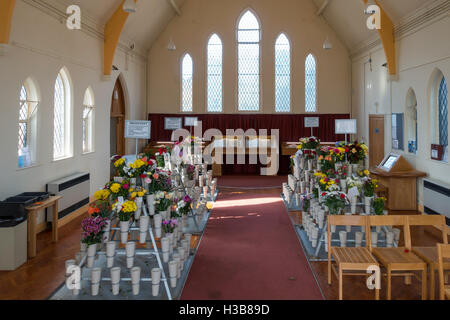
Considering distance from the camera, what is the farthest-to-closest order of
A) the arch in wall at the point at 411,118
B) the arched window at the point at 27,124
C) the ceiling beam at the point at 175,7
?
1. the ceiling beam at the point at 175,7
2. the arch in wall at the point at 411,118
3. the arched window at the point at 27,124

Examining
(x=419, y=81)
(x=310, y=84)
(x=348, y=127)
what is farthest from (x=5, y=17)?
(x=310, y=84)

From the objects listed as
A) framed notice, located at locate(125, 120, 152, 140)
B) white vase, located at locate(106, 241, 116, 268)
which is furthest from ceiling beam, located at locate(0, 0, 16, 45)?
white vase, located at locate(106, 241, 116, 268)

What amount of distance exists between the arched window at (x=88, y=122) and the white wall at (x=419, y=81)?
8.33 meters

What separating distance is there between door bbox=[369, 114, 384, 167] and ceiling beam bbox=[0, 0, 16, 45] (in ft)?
33.9

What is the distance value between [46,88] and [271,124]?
32.1ft

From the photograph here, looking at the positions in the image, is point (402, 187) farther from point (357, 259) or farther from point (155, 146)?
point (155, 146)

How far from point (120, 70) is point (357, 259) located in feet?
34.5

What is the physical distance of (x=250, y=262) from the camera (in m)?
5.97

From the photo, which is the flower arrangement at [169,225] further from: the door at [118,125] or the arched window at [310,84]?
the arched window at [310,84]

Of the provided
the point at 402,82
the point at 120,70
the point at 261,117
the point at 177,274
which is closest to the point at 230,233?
the point at 177,274

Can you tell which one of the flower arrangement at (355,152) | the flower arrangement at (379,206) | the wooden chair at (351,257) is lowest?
the wooden chair at (351,257)

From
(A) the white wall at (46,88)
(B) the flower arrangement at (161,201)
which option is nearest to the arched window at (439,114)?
(B) the flower arrangement at (161,201)

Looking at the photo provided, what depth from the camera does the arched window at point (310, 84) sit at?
15859 mm

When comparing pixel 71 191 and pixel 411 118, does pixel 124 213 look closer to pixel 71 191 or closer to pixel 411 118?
pixel 71 191
